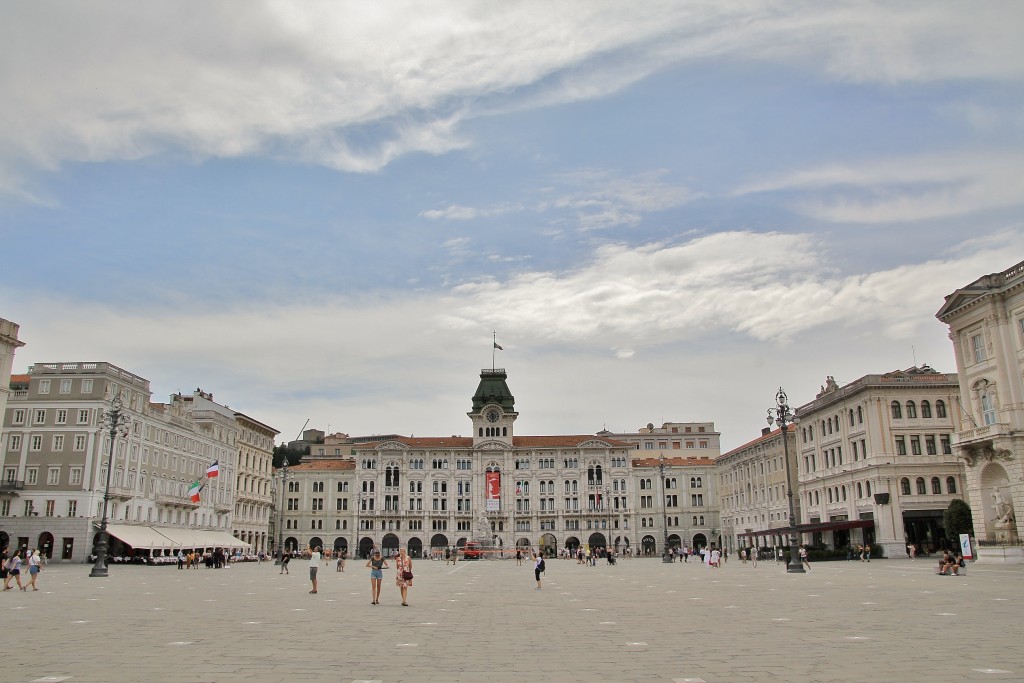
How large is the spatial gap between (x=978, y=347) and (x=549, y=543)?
268 feet

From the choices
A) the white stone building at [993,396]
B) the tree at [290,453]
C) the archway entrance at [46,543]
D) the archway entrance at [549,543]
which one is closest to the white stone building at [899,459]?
the white stone building at [993,396]

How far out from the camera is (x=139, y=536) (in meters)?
70.3

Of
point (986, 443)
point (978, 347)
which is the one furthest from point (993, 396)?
point (978, 347)

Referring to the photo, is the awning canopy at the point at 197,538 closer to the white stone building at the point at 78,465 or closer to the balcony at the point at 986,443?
the white stone building at the point at 78,465

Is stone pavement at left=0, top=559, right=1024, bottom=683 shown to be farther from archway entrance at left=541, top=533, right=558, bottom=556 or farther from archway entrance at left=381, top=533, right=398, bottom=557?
archway entrance at left=381, top=533, right=398, bottom=557

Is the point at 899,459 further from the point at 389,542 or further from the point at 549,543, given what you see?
the point at 389,542

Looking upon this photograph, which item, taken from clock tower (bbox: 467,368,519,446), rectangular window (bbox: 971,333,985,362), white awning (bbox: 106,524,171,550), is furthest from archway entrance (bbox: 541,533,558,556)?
rectangular window (bbox: 971,333,985,362)

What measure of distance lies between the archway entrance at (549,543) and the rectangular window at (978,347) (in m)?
80.0

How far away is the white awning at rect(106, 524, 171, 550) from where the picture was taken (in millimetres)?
67125

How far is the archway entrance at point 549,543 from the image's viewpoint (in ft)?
406

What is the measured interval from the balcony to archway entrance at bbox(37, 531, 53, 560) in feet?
228

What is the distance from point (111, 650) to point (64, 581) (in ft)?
97.4

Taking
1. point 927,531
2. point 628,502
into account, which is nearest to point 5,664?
point 927,531

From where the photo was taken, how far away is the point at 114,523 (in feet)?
228
